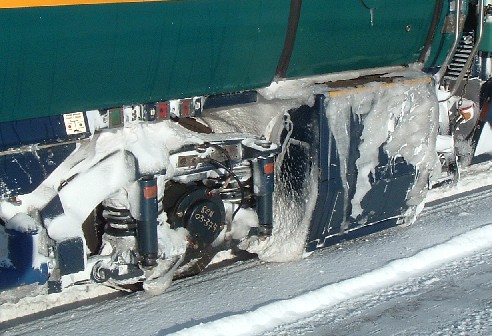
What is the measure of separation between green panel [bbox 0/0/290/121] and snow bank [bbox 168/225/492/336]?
109 centimetres

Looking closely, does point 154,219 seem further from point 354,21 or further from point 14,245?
point 354,21

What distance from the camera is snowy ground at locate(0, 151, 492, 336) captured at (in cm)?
372

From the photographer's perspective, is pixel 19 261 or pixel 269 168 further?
pixel 269 168

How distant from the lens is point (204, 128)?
4.23m

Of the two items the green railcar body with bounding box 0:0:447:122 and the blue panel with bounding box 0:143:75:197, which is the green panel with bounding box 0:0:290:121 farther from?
the blue panel with bounding box 0:143:75:197

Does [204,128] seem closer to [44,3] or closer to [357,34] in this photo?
[357,34]

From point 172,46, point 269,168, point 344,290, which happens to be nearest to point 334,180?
point 269,168

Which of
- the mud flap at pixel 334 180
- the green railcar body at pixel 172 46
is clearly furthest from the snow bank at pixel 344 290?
the green railcar body at pixel 172 46

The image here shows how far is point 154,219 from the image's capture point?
3.81 metres

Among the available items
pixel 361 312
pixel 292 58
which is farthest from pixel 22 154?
pixel 361 312

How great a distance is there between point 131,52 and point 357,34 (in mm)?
1415

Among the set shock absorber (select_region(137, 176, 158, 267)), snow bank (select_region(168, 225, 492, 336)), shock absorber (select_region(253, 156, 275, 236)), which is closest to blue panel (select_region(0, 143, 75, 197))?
shock absorber (select_region(137, 176, 158, 267))

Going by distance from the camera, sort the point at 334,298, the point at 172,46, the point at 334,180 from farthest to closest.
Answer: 1. the point at 334,180
2. the point at 334,298
3. the point at 172,46

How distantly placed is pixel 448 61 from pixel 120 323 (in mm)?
2589
